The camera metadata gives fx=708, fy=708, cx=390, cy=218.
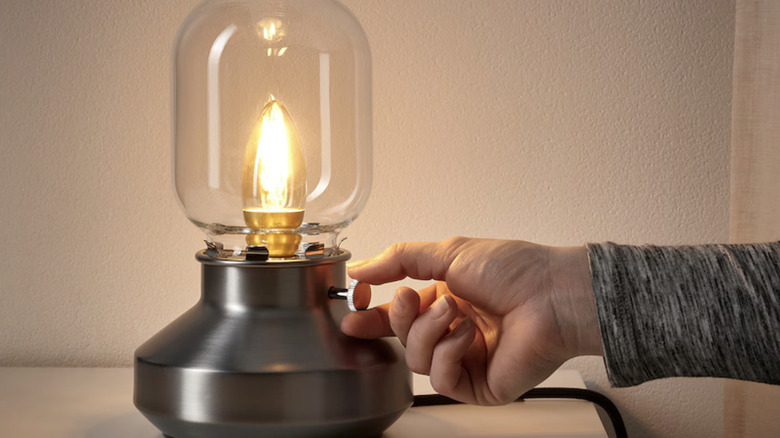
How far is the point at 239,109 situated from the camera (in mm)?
643

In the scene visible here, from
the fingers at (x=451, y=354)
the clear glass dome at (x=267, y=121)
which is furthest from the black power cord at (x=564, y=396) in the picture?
the clear glass dome at (x=267, y=121)

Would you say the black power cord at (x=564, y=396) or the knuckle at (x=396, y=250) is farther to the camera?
the black power cord at (x=564, y=396)

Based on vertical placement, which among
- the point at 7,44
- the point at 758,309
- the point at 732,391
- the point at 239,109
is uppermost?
the point at 7,44

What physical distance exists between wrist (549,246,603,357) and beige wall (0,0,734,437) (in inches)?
10.5

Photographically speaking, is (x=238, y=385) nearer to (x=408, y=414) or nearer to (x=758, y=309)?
(x=408, y=414)

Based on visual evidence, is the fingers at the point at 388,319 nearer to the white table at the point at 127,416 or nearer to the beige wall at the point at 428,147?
the white table at the point at 127,416

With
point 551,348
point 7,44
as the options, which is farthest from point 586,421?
point 7,44

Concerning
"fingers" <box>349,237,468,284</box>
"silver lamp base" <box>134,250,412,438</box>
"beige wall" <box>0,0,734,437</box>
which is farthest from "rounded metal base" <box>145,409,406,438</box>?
"beige wall" <box>0,0,734,437</box>

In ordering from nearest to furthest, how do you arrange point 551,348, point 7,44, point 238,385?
point 238,385, point 551,348, point 7,44

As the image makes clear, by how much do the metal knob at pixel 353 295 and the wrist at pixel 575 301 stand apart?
17cm

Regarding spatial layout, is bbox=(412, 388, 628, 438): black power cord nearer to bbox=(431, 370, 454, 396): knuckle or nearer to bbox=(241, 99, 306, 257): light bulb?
bbox=(431, 370, 454, 396): knuckle

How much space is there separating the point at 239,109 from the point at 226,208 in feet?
0.30

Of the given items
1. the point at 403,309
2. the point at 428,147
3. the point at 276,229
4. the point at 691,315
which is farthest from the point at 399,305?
the point at 428,147

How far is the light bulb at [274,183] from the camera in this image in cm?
60
